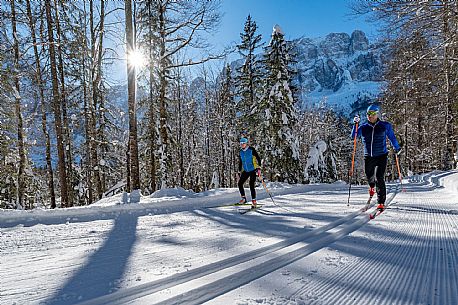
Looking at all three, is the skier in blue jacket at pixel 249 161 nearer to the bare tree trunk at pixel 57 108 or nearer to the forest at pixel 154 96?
the forest at pixel 154 96

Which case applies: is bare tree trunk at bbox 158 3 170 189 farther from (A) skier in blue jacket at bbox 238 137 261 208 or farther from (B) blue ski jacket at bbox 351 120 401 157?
(B) blue ski jacket at bbox 351 120 401 157

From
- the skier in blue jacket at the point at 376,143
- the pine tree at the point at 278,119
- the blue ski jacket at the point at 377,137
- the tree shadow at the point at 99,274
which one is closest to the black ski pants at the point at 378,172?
the skier in blue jacket at the point at 376,143

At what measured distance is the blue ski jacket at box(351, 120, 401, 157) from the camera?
5988 millimetres

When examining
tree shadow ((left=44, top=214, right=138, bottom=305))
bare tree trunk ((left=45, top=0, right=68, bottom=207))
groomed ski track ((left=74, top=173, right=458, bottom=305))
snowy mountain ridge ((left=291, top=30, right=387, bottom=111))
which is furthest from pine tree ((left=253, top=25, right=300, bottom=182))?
snowy mountain ridge ((left=291, top=30, right=387, bottom=111))

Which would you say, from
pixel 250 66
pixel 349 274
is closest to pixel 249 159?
pixel 349 274

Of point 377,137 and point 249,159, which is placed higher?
point 377,137

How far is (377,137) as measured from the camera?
19.8 ft

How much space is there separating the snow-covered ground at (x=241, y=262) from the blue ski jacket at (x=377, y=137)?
150 cm

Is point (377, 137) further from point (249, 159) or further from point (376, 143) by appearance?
point (249, 159)

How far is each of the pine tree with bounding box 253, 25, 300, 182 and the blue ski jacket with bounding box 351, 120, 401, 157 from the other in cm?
1482

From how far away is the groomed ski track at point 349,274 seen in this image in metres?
1.97

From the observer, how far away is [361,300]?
6.28 ft

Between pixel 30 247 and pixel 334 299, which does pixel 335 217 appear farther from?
pixel 30 247

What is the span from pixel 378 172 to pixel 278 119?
50.4 feet
